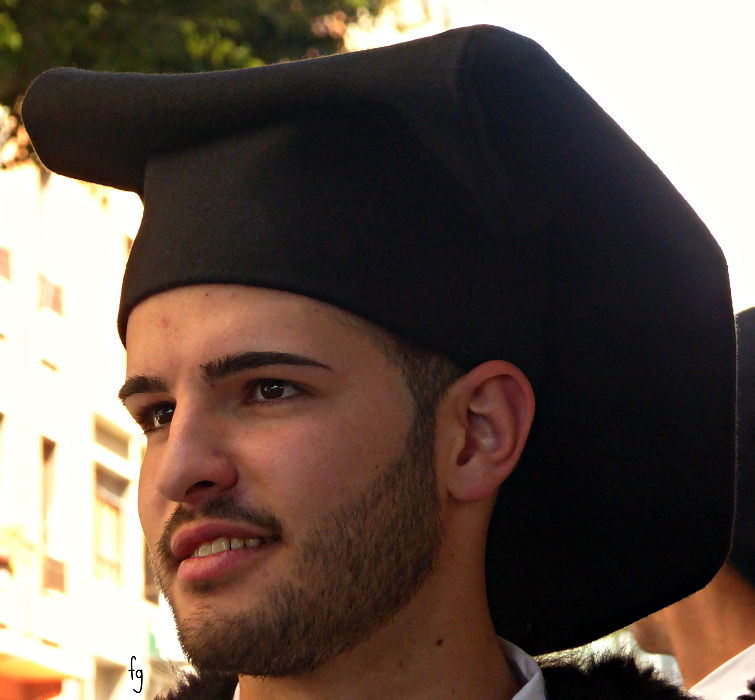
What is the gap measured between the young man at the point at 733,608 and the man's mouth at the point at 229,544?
5.54 feet

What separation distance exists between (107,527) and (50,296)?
3557mm

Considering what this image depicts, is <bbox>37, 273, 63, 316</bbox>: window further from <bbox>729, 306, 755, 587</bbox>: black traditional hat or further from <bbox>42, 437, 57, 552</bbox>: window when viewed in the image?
<bbox>729, 306, 755, 587</bbox>: black traditional hat

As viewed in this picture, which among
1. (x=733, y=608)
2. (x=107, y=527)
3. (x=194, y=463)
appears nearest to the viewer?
(x=194, y=463)

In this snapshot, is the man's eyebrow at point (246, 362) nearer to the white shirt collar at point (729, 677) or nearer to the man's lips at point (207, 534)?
the man's lips at point (207, 534)

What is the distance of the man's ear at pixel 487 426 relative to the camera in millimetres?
2873

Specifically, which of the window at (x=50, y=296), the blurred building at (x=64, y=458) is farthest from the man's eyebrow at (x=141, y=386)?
the window at (x=50, y=296)

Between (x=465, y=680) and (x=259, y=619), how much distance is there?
48cm

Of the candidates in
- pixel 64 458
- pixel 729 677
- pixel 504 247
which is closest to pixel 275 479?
pixel 504 247

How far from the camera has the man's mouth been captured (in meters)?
2.60

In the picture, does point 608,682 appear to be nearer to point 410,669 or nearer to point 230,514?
point 410,669

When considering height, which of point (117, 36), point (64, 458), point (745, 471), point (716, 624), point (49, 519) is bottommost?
point (716, 624)

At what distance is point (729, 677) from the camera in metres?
3.83

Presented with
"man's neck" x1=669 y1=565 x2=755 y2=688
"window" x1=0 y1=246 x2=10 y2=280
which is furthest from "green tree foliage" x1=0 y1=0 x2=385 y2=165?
"window" x1=0 y1=246 x2=10 y2=280

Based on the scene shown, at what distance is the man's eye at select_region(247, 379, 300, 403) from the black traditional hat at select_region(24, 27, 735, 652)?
19 centimetres
